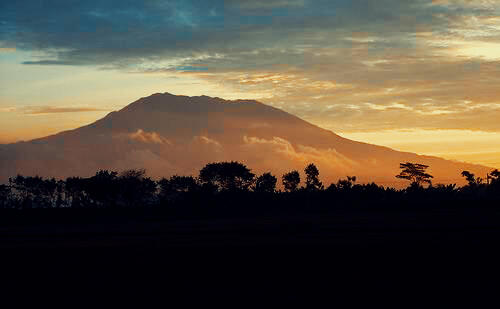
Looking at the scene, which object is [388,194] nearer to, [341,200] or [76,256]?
[341,200]

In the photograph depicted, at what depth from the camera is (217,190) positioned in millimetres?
145625

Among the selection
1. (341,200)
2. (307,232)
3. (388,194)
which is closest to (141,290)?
(307,232)

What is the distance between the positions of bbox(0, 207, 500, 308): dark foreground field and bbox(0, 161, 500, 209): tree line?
60828 millimetres

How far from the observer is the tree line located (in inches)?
4786

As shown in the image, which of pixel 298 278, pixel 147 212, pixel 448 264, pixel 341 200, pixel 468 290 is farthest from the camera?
pixel 341 200

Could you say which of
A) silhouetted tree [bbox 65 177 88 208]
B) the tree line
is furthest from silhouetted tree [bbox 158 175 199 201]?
silhouetted tree [bbox 65 177 88 208]

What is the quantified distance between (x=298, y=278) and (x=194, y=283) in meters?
4.52

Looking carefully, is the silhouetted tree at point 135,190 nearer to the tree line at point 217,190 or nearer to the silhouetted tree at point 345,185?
the tree line at point 217,190

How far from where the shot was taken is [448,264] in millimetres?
33500

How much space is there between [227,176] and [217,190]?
3525 millimetres

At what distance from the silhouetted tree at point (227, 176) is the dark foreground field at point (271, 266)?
8789 cm

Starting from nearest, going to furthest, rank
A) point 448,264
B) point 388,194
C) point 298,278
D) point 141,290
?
point 141,290
point 298,278
point 448,264
point 388,194

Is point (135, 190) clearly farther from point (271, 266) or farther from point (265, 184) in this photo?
point (271, 266)

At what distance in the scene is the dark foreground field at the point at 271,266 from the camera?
90.5 feet
